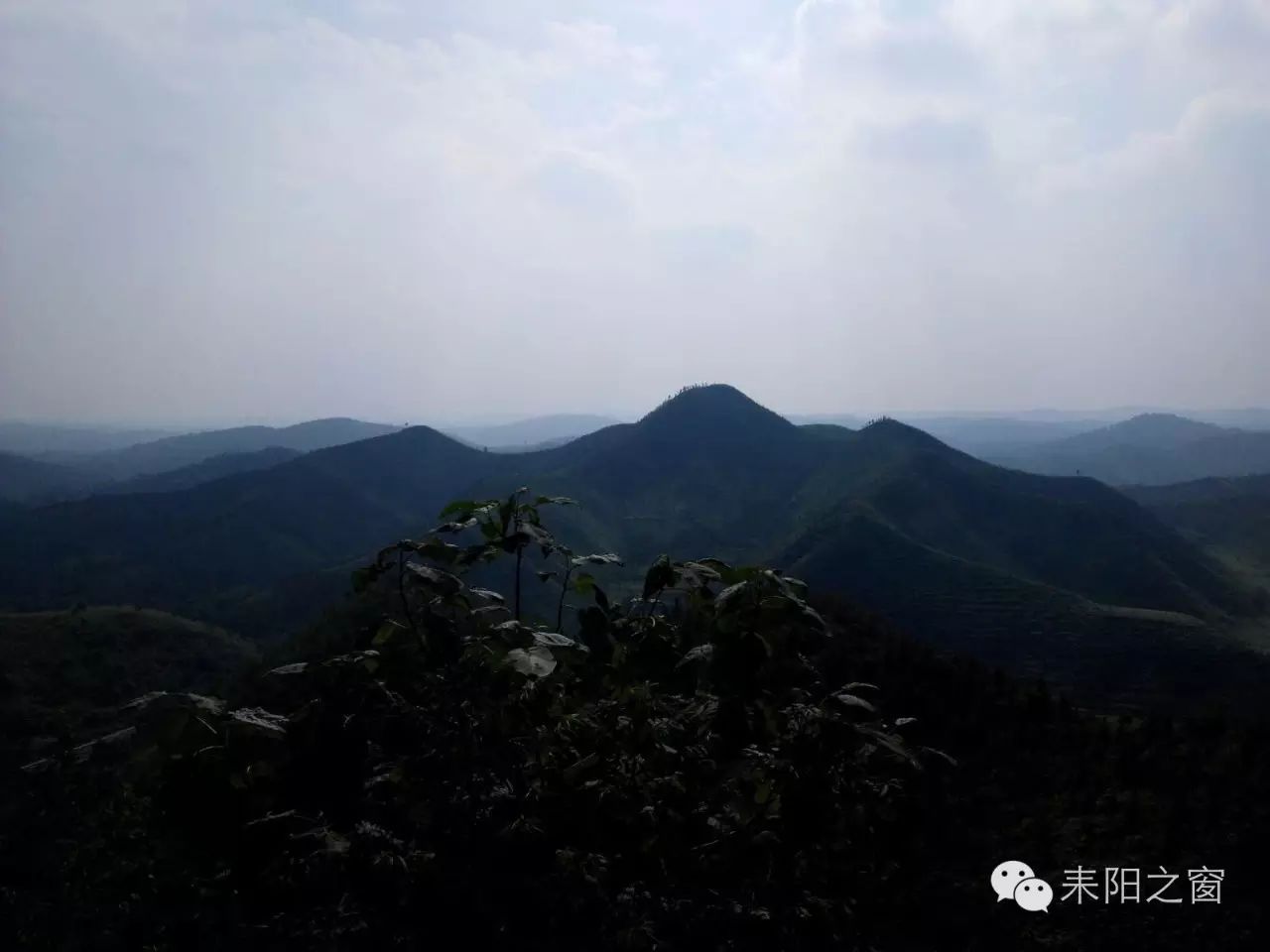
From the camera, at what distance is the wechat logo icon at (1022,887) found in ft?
11.4

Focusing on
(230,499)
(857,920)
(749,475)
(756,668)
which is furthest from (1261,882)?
(230,499)

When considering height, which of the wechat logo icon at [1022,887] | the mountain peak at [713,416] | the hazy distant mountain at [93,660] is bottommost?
the hazy distant mountain at [93,660]

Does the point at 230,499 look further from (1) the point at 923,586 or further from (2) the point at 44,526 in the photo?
(1) the point at 923,586

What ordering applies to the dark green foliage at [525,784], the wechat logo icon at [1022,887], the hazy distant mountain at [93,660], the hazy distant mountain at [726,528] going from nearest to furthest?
the dark green foliage at [525,784]
the wechat logo icon at [1022,887]
the hazy distant mountain at [93,660]
the hazy distant mountain at [726,528]

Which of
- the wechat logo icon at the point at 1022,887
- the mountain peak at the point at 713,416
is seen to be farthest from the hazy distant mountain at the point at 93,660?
the mountain peak at the point at 713,416

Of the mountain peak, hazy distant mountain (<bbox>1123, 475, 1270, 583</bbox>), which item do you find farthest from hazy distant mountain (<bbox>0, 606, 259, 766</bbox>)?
A: hazy distant mountain (<bbox>1123, 475, 1270, 583</bbox>)

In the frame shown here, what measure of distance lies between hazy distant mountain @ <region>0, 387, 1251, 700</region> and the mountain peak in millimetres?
568

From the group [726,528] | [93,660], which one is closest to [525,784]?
[93,660]

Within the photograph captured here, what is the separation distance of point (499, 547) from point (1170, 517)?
189070 mm

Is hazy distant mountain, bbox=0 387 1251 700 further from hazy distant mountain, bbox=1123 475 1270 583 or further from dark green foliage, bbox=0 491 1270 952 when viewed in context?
dark green foliage, bbox=0 491 1270 952

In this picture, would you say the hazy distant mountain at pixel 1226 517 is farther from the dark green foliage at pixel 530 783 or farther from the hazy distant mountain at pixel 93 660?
the dark green foliage at pixel 530 783

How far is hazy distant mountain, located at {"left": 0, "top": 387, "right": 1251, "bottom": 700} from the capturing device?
84.3 meters

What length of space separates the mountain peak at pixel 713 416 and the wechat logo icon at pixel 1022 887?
171703 millimetres

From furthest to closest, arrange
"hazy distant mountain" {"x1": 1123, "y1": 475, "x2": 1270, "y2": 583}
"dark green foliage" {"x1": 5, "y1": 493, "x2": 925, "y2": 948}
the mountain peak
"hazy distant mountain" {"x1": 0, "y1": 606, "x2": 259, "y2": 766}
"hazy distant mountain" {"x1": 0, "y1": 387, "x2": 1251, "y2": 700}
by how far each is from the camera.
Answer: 1. the mountain peak
2. "hazy distant mountain" {"x1": 1123, "y1": 475, "x2": 1270, "y2": 583}
3. "hazy distant mountain" {"x1": 0, "y1": 387, "x2": 1251, "y2": 700}
4. "hazy distant mountain" {"x1": 0, "y1": 606, "x2": 259, "y2": 766}
5. "dark green foliage" {"x1": 5, "y1": 493, "x2": 925, "y2": 948}
